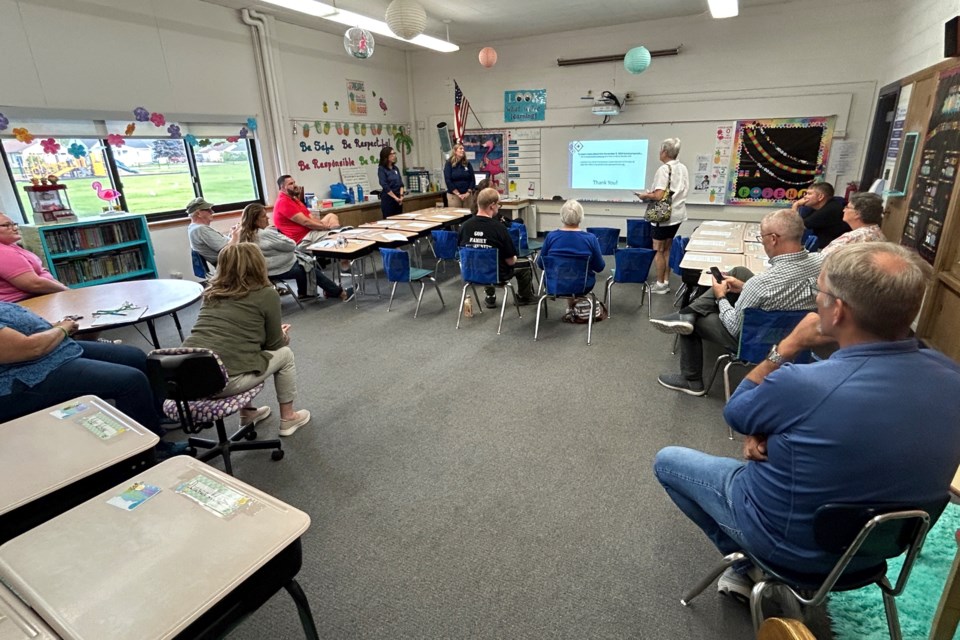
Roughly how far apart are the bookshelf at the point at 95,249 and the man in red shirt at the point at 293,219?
1404 millimetres

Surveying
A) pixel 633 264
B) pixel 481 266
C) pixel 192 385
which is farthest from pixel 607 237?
pixel 192 385

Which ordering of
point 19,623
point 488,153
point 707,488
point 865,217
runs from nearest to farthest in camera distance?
point 19,623, point 707,488, point 865,217, point 488,153

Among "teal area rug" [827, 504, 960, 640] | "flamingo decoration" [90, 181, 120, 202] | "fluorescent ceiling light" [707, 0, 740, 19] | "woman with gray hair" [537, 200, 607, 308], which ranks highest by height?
"fluorescent ceiling light" [707, 0, 740, 19]

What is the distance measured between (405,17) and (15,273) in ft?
12.3

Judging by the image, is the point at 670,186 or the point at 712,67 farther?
the point at 712,67

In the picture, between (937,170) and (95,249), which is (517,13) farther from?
(95,249)

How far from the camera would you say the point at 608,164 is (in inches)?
314

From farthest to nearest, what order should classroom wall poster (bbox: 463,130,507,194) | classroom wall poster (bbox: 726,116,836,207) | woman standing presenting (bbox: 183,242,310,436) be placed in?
1. classroom wall poster (bbox: 463,130,507,194)
2. classroom wall poster (bbox: 726,116,836,207)
3. woman standing presenting (bbox: 183,242,310,436)

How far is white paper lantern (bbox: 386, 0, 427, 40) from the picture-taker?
14.7 ft

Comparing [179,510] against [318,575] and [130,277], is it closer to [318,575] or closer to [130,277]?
[318,575]

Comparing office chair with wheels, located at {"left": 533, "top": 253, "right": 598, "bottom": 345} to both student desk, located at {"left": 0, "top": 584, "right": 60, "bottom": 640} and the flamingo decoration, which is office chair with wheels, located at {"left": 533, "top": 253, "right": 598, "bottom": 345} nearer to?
student desk, located at {"left": 0, "top": 584, "right": 60, "bottom": 640}

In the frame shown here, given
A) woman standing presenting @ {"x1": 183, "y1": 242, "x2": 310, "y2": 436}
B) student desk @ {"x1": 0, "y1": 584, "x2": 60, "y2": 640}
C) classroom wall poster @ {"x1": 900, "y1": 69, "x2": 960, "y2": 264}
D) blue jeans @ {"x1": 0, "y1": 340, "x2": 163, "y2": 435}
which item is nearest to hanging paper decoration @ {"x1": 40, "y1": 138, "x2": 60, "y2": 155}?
blue jeans @ {"x1": 0, "y1": 340, "x2": 163, "y2": 435}

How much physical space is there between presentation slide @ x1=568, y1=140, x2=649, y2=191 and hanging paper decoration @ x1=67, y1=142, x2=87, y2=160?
262 inches

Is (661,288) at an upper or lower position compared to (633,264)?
lower
